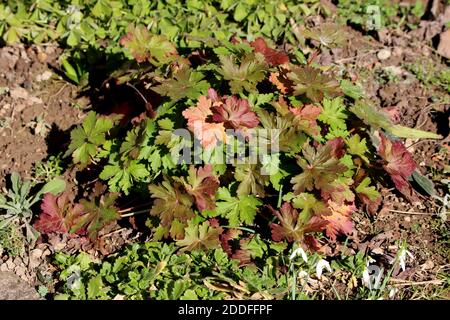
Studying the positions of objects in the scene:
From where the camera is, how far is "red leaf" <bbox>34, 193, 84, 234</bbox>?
131 inches

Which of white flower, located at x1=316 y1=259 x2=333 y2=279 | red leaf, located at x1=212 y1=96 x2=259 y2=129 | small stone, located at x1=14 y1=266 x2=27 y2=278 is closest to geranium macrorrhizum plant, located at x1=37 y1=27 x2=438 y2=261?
red leaf, located at x1=212 y1=96 x2=259 y2=129

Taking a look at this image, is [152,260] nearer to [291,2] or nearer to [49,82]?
[49,82]

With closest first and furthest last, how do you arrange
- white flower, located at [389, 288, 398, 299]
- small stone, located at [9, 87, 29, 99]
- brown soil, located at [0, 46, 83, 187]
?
white flower, located at [389, 288, 398, 299], brown soil, located at [0, 46, 83, 187], small stone, located at [9, 87, 29, 99]

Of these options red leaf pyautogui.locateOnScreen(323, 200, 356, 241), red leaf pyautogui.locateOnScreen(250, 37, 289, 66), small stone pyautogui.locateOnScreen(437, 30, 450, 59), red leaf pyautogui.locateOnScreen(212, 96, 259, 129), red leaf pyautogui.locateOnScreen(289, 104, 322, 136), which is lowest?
red leaf pyautogui.locateOnScreen(323, 200, 356, 241)

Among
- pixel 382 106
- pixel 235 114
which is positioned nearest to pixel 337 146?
pixel 235 114

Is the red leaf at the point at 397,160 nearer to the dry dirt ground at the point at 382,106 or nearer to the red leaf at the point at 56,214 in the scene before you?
the dry dirt ground at the point at 382,106

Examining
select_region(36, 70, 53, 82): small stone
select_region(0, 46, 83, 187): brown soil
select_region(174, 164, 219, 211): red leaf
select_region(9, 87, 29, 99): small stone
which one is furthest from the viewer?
select_region(36, 70, 53, 82): small stone

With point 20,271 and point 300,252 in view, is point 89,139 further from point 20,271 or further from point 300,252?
point 300,252

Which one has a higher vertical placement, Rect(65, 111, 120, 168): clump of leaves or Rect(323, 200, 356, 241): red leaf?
Rect(65, 111, 120, 168): clump of leaves

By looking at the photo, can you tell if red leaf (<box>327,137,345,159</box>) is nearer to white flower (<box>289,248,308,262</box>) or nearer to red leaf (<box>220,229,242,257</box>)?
white flower (<box>289,248,308,262</box>)

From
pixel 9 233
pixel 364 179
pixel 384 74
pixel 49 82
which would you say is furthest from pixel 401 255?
pixel 49 82

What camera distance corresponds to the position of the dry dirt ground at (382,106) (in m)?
3.34

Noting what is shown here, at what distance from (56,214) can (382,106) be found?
7.01 ft
